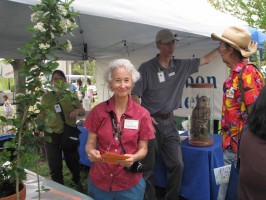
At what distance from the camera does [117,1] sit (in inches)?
80.8

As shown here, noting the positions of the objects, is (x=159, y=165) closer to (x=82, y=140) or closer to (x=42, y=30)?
(x=82, y=140)

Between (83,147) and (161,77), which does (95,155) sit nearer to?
(161,77)

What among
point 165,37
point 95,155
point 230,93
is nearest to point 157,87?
point 165,37

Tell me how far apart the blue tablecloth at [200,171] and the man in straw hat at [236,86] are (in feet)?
1.89

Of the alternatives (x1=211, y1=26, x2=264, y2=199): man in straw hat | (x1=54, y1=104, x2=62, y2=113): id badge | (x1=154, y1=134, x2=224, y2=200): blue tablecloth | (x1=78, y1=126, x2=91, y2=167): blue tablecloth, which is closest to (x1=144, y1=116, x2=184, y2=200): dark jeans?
(x1=154, y1=134, x2=224, y2=200): blue tablecloth

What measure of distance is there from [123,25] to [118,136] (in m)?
2.11

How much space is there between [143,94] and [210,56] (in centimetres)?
89

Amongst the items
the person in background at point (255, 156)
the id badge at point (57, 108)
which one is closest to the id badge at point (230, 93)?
the person in background at point (255, 156)

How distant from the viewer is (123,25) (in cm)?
345

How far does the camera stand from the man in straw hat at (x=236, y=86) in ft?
6.01

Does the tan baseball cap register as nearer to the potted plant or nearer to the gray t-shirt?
the gray t-shirt

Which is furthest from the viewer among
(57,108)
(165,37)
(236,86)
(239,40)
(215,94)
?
(215,94)

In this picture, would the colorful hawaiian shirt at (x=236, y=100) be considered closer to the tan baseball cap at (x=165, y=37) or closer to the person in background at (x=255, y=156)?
the person in background at (x=255, y=156)

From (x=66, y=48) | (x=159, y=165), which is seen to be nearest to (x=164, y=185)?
Result: (x=159, y=165)
